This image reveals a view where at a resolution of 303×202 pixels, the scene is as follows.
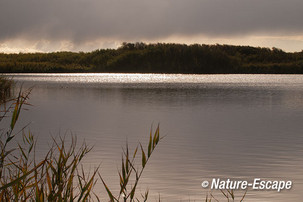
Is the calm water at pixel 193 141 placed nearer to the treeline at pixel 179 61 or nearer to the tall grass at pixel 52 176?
the tall grass at pixel 52 176

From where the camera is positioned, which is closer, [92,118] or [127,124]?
[127,124]

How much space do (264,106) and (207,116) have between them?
546 cm

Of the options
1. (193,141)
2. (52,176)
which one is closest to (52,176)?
(52,176)

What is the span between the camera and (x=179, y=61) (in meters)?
86.5

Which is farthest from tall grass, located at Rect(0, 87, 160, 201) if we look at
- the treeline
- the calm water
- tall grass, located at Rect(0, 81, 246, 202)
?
the treeline

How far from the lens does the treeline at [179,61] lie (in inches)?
3339

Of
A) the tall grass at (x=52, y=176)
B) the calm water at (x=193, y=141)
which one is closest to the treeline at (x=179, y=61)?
the calm water at (x=193, y=141)

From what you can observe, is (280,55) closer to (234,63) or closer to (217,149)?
(234,63)

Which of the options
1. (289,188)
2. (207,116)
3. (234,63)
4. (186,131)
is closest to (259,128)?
(186,131)

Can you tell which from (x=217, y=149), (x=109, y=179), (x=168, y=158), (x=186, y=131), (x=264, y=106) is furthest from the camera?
(x=264, y=106)

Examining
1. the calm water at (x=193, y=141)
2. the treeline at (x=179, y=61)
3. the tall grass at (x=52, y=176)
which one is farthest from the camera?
the treeline at (x=179, y=61)

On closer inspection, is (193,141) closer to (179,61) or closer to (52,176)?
(52,176)

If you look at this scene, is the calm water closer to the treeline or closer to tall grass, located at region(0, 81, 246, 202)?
tall grass, located at region(0, 81, 246, 202)

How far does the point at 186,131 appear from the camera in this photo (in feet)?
42.1
